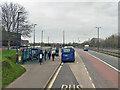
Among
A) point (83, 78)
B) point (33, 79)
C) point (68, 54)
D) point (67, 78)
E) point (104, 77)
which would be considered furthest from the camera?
point (68, 54)

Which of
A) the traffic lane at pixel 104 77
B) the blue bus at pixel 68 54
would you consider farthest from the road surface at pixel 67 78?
the blue bus at pixel 68 54

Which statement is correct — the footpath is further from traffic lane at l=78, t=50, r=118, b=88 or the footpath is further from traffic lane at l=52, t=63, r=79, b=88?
traffic lane at l=78, t=50, r=118, b=88

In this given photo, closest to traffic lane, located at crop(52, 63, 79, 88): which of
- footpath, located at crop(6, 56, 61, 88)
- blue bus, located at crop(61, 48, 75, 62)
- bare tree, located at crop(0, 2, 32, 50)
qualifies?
footpath, located at crop(6, 56, 61, 88)

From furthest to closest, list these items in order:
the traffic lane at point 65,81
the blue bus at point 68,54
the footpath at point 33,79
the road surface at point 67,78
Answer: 1. the blue bus at point 68,54
2. the traffic lane at point 65,81
3. the road surface at point 67,78
4. the footpath at point 33,79

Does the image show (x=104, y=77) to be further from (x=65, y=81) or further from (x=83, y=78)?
(x=65, y=81)

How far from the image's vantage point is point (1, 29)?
30.4 metres

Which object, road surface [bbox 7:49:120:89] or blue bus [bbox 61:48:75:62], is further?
blue bus [bbox 61:48:75:62]

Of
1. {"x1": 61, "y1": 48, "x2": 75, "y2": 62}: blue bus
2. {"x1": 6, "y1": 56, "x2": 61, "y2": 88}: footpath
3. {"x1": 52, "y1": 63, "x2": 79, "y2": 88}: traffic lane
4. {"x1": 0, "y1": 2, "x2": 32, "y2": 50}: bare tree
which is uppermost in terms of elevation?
{"x1": 0, "y1": 2, "x2": 32, "y2": 50}: bare tree

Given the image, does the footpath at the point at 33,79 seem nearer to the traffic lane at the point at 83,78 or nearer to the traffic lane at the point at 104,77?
the traffic lane at the point at 83,78

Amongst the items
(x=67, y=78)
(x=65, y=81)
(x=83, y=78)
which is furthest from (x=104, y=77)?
(x=65, y=81)

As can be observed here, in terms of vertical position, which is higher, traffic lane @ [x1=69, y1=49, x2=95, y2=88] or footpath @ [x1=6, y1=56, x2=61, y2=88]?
footpath @ [x1=6, y1=56, x2=61, y2=88]

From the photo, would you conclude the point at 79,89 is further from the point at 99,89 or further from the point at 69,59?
the point at 69,59

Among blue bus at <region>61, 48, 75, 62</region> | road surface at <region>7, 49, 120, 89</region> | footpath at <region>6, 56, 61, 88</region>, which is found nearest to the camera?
footpath at <region>6, 56, 61, 88</region>

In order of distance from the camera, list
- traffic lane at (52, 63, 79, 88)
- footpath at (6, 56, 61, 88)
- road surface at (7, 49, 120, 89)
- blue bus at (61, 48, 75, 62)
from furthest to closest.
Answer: blue bus at (61, 48, 75, 62), traffic lane at (52, 63, 79, 88), road surface at (7, 49, 120, 89), footpath at (6, 56, 61, 88)
